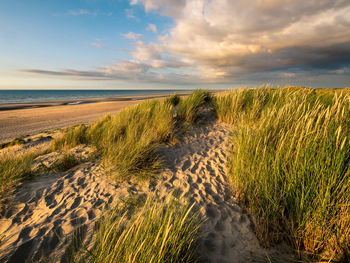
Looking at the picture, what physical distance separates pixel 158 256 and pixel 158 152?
3138 mm

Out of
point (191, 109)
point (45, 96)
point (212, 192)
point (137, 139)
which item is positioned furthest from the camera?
point (45, 96)

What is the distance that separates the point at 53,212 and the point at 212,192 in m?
2.90

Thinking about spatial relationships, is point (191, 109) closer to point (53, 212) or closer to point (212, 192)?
point (212, 192)

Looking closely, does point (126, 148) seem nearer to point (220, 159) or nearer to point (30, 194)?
point (30, 194)

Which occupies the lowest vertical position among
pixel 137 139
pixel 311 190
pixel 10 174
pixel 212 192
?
pixel 212 192

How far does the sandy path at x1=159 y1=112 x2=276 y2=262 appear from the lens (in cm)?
201

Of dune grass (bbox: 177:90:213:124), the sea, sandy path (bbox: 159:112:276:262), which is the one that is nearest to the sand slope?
sandy path (bbox: 159:112:276:262)

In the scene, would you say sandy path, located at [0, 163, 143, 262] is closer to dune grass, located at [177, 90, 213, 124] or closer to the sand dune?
the sand dune

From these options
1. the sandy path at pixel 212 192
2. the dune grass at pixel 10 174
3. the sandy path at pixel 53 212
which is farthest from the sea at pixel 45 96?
the sandy path at pixel 212 192

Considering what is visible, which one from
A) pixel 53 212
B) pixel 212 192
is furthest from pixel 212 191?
pixel 53 212

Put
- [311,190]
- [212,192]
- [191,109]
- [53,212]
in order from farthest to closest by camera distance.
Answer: [191,109], [212,192], [53,212], [311,190]

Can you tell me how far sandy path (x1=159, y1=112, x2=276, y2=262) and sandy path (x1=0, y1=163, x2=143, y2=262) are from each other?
1298 mm

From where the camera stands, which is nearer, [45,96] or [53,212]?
[53,212]

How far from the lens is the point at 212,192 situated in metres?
3.13
